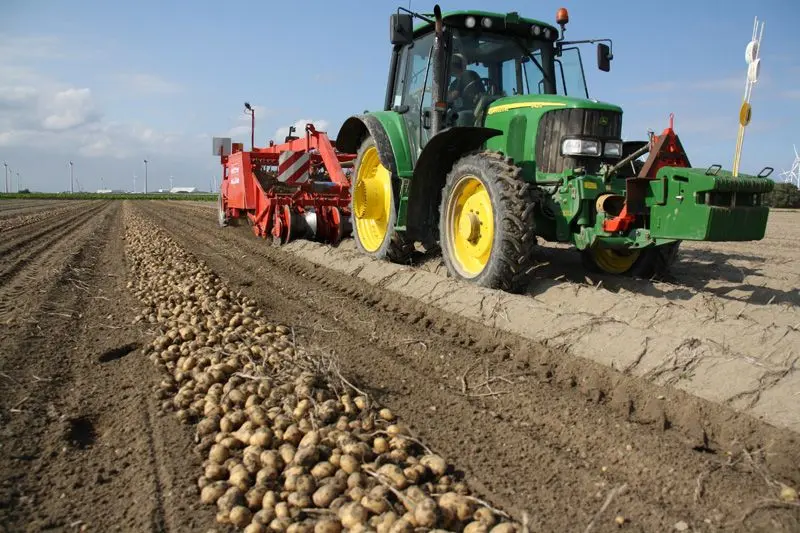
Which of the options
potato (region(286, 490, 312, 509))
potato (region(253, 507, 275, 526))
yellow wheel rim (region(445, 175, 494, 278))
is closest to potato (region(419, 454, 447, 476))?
potato (region(286, 490, 312, 509))

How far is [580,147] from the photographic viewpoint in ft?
17.0

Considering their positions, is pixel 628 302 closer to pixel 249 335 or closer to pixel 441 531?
pixel 249 335

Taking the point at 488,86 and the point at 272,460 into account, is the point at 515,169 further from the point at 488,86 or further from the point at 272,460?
the point at 272,460

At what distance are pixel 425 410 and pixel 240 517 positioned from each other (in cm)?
113

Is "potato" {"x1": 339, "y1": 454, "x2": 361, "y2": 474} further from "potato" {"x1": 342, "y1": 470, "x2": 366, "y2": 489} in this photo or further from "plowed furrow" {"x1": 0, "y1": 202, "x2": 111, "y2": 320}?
"plowed furrow" {"x1": 0, "y1": 202, "x2": 111, "y2": 320}

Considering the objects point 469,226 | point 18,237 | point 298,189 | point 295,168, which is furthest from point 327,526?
point 18,237

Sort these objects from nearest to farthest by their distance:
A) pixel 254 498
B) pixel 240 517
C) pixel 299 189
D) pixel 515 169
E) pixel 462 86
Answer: pixel 240 517
pixel 254 498
pixel 515 169
pixel 462 86
pixel 299 189

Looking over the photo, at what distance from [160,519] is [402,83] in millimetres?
5553

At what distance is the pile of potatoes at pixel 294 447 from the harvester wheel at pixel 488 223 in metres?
1.90

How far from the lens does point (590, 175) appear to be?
4.98m

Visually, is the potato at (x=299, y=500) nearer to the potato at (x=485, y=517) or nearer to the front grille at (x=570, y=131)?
the potato at (x=485, y=517)

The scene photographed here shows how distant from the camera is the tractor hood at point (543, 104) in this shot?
5.25 m

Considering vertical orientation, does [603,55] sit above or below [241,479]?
above

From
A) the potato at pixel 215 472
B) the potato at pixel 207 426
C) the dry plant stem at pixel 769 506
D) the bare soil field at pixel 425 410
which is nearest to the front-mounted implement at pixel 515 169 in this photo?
the bare soil field at pixel 425 410
